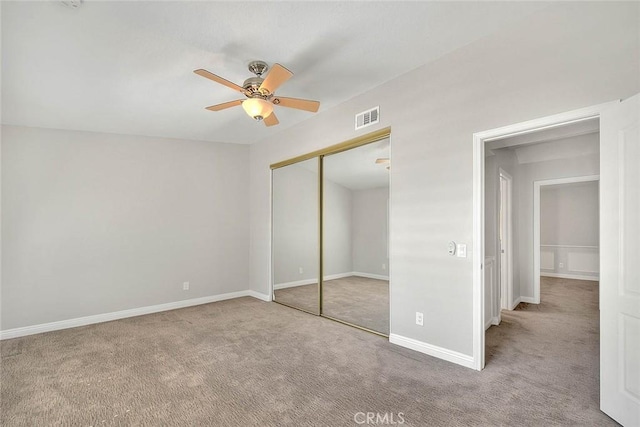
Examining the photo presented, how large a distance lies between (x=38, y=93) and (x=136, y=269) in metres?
2.54

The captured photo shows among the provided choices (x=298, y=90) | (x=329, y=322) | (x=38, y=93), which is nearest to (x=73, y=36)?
(x=38, y=93)

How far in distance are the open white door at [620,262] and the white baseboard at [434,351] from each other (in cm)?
89

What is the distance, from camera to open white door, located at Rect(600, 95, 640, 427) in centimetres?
183

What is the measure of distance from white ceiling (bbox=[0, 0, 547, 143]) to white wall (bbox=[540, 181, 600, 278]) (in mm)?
6455

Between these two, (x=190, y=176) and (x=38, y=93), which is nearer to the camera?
(x=38, y=93)

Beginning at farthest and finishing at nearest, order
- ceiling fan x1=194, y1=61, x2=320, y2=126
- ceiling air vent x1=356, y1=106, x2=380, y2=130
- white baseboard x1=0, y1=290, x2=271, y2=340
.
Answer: white baseboard x1=0, y1=290, x2=271, y2=340 → ceiling air vent x1=356, y1=106, x2=380, y2=130 → ceiling fan x1=194, y1=61, x2=320, y2=126

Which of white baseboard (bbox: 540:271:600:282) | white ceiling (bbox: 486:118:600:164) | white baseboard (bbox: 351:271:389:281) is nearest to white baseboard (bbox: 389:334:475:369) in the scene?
white baseboard (bbox: 351:271:389:281)

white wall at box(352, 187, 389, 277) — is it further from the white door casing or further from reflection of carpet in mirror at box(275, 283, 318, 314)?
the white door casing

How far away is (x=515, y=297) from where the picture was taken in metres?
4.85

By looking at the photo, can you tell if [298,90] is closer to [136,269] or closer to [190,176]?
[190,176]

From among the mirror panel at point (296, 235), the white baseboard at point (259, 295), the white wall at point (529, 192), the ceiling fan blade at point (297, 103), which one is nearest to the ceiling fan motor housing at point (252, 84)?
the ceiling fan blade at point (297, 103)

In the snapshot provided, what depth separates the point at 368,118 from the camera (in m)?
3.54

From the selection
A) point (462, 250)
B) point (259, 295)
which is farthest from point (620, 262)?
point (259, 295)

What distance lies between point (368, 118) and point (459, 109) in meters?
1.06
